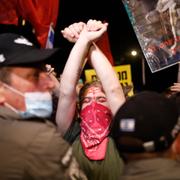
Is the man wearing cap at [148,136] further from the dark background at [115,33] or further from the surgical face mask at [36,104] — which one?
the dark background at [115,33]

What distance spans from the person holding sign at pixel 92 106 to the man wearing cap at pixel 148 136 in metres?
0.80

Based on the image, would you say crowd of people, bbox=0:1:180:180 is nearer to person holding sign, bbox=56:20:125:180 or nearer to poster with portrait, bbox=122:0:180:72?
person holding sign, bbox=56:20:125:180

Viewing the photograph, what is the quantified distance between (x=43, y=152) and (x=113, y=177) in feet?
2.78

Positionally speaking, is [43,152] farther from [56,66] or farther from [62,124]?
[56,66]

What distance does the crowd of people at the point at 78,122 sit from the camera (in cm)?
194

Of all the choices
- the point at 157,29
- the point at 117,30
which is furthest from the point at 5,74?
the point at 117,30

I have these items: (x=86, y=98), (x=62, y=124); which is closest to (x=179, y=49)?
(x=86, y=98)

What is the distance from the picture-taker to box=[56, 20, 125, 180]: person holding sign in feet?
9.21

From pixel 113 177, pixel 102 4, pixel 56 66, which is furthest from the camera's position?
pixel 56 66

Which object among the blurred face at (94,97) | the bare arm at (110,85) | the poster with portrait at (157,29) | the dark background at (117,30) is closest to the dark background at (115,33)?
the dark background at (117,30)

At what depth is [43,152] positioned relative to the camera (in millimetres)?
2039

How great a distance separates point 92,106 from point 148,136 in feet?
3.53

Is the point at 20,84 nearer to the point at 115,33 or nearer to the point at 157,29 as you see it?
the point at 157,29

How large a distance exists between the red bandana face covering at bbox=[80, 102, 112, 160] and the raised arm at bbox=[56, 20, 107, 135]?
101 mm
